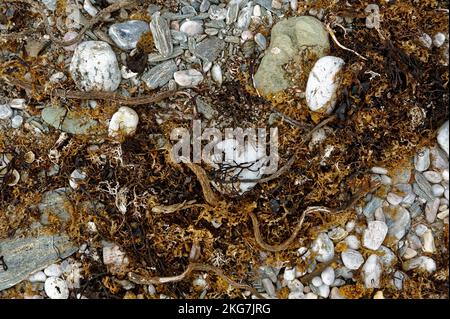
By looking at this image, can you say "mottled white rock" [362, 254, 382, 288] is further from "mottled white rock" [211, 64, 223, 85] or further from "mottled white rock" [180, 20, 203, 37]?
"mottled white rock" [180, 20, 203, 37]

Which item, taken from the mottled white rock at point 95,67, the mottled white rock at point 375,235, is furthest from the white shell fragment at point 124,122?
the mottled white rock at point 375,235

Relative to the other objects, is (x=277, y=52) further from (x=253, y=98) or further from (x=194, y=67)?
(x=194, y=67)

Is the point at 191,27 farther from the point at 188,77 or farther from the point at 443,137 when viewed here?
Answer: the point at 443,137

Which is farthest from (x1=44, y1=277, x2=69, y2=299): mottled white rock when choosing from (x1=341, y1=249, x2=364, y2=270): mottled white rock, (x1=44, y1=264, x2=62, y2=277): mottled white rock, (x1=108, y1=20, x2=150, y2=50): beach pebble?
(x1=341, y1=249, x2=364, y2=270): mottled white rock

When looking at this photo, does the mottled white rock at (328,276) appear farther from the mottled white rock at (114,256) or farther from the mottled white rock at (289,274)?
the mottled white rock at (114,256)

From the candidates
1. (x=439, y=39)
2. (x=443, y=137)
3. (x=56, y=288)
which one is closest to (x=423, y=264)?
(x=443, y=137)
